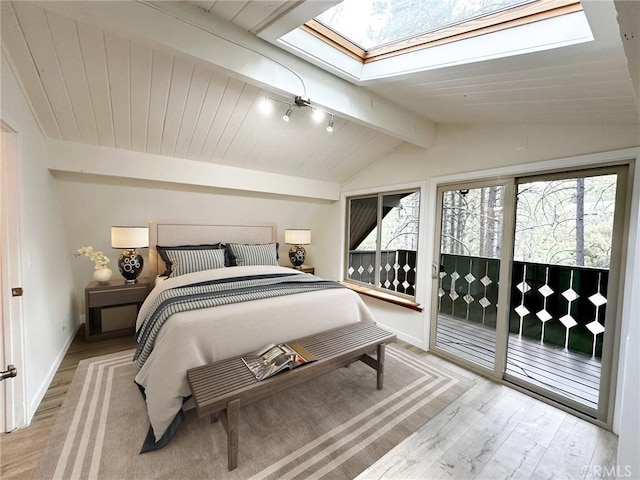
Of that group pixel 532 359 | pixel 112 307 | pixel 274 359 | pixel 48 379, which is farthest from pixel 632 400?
pixel 112 307

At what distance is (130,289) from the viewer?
9.79 feet

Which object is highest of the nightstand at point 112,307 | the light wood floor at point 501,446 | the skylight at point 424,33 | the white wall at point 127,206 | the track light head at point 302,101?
the skylight at point 424,33

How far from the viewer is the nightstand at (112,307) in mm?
2845

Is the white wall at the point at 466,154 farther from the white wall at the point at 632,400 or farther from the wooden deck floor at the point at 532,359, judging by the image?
the white wall at the point at 632,400

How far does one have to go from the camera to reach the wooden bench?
1471mm

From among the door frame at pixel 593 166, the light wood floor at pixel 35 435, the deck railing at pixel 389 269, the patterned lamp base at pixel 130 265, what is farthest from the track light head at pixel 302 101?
the light wood floor at pixel 35 435

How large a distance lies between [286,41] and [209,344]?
2.06 meters

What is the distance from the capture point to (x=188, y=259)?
123 inches

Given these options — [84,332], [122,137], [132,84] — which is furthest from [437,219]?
[84,332]

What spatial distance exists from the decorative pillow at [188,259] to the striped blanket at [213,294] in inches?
25.9

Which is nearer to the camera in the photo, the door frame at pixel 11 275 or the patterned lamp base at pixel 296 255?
the door frame at pixel 11 275

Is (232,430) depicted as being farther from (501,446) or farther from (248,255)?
(248,255)

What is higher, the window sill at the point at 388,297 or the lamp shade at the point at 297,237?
the lamp shade at the point at 297,237

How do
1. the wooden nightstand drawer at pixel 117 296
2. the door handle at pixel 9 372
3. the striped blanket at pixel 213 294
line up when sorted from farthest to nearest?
1. the wooden nightstand drawer at pixel 117 296
2. the striped blanket at pixel 213 294
3. the door handle at pixel 9 372
